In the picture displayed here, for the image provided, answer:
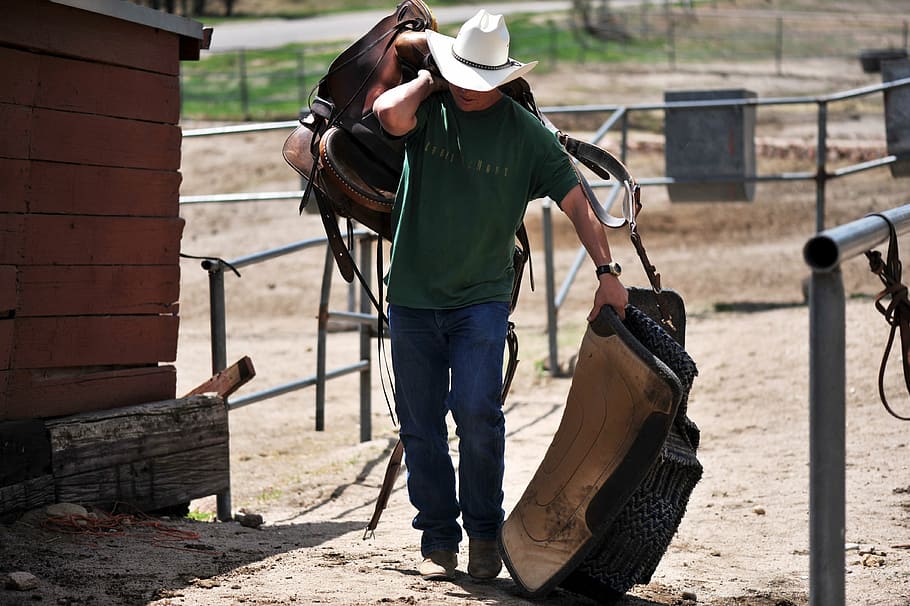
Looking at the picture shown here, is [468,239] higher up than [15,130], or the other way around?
[15,130]

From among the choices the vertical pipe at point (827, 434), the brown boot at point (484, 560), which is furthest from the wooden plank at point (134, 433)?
the vertical pipe at point (827, 434)

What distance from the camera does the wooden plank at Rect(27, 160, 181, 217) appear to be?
4.15m

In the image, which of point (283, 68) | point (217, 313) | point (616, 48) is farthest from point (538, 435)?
point (616, 48)

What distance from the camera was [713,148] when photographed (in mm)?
9023

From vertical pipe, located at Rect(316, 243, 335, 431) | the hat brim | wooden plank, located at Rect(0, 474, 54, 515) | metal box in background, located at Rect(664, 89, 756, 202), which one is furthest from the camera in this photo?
metal box in background, located at Rect(664, 89, 756, 202)

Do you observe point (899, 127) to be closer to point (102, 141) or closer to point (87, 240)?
point (102, 141)

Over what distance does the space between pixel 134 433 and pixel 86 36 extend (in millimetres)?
1523

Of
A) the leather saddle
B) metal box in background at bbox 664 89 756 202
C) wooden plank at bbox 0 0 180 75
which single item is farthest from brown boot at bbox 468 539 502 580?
metal box in background at bbox 664 89 756 202

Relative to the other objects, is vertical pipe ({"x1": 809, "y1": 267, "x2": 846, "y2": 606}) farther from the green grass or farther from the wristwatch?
the green grass

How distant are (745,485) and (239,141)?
13207 millimetres

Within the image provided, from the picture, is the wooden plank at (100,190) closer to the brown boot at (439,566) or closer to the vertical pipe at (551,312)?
the brown boot at (439,566)

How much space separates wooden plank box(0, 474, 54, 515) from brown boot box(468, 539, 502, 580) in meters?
1.60

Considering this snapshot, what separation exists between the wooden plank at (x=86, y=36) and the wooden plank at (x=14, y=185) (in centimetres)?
36

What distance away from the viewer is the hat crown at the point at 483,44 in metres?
3.36
